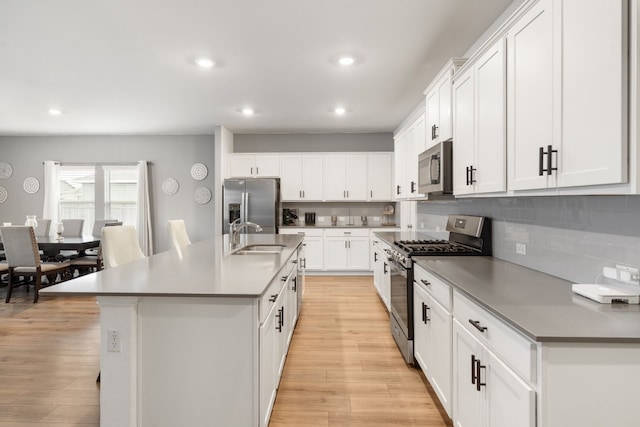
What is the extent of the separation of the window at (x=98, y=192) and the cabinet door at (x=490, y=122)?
264 inches

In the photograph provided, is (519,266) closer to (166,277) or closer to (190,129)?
(166,277)

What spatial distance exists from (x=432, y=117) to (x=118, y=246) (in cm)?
302

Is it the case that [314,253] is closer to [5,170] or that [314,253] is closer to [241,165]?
[241,165]

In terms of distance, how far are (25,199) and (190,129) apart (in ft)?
12.8

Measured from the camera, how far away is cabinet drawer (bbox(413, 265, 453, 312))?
1854mm

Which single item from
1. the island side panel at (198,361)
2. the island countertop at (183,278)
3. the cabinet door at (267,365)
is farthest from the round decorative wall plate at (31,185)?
the cabinet door at (267,365)

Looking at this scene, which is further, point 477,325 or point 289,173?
point 289,173

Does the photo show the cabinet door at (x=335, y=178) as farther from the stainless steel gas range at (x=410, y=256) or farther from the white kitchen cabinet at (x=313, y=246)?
the stainless steel gas range at (x=410, y=256)

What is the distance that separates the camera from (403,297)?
2.72m

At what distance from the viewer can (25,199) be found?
6.96 m

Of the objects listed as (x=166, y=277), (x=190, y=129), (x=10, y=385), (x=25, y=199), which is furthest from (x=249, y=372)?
(x=25, y=199)

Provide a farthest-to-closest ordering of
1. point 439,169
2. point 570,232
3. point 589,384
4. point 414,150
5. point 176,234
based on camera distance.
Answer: point 414,150 < point 176,234 < point 439,169 < point 570,232 < point 589,384

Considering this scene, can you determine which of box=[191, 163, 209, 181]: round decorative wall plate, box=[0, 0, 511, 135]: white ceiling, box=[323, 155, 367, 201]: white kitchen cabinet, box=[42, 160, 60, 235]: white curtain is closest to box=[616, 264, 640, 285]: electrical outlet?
box=[0, 0, 511, 135]: white ceiling

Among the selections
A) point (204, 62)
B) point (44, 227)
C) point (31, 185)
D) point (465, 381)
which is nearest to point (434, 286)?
point (465, 381)
